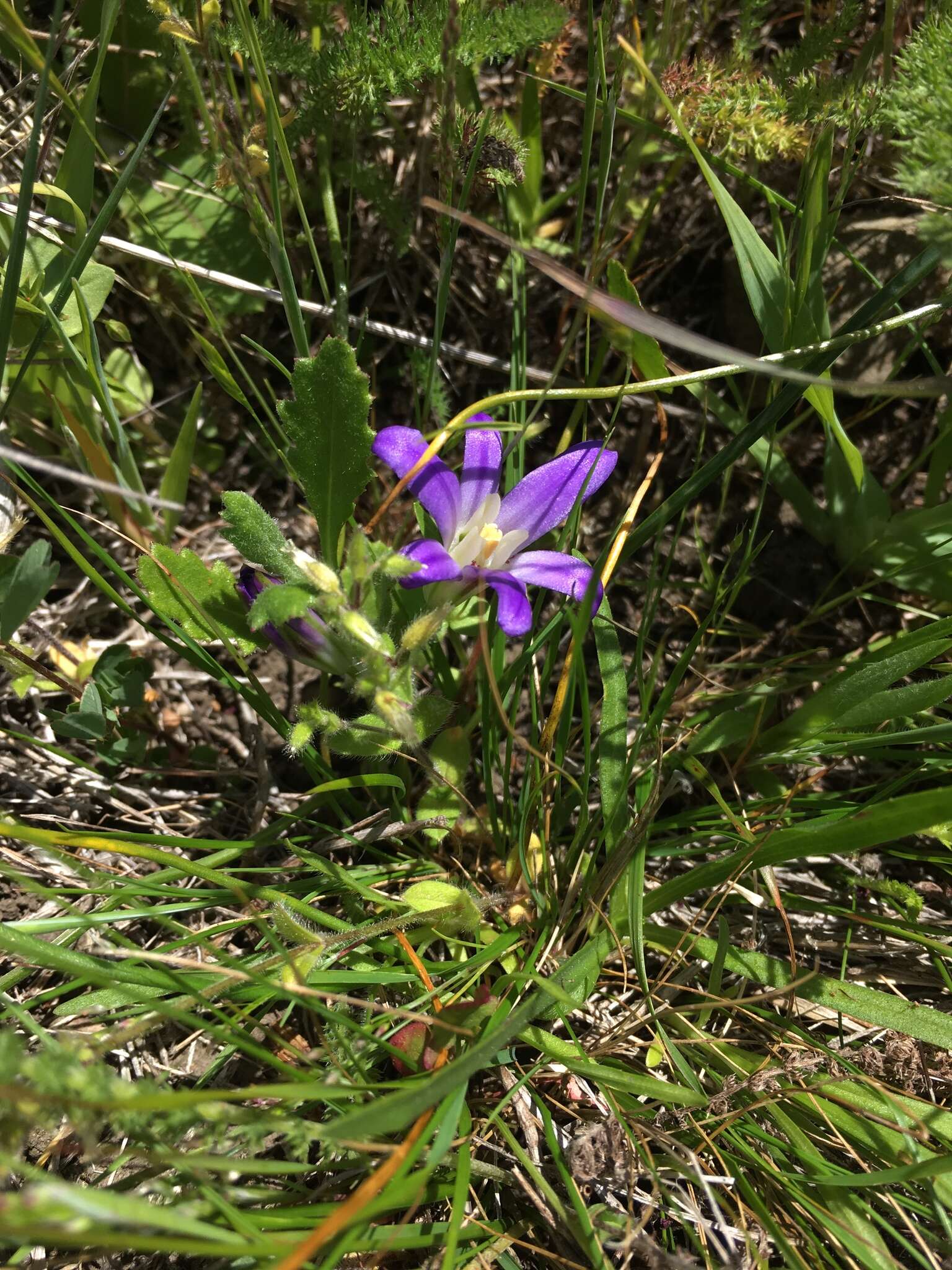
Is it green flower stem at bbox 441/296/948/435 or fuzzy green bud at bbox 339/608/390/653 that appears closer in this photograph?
fuzzy green bud at bbox 339/608/390/653

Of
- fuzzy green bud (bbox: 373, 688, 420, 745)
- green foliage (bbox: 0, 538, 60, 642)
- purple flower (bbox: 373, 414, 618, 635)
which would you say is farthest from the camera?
green foliage (bbox: 0, 538, 60, 642)

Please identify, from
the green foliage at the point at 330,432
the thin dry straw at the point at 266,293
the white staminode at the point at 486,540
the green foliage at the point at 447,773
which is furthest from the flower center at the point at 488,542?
the thin dry straw at the point at 266,293

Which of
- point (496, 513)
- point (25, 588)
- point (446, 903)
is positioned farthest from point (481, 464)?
point (25, 588)

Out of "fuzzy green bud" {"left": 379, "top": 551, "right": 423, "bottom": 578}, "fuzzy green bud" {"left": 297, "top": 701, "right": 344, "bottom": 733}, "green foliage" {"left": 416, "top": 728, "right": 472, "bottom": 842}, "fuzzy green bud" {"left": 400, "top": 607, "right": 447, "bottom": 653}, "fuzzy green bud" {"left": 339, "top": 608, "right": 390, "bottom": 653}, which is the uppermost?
"fuzzy green bud" {"left": 379, "top": 551, "right": 423, "bottom": 578}

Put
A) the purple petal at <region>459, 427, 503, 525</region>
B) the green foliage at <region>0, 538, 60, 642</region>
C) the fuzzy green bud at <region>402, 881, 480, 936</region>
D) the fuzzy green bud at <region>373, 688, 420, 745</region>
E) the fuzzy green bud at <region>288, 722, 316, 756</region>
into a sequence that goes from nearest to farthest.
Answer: the fuzzy green bud at <region>373, 688, 420, 745</region>
the fuzzy green bud at <region>288, 722, 316, 756</region>
the fuzzy green bud at <region>402, 881, 480, 936</region>
the purple petal at <region>459, 427, 503, 525</region>
the green foliage at <region>0, 538, 60, 642</region>

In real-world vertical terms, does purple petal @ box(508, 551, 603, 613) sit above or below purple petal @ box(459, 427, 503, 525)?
below

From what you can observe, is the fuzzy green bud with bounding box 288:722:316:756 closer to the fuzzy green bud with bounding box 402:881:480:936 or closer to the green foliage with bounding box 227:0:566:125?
the fuzzy green bud with bounding box 402:881:480:936

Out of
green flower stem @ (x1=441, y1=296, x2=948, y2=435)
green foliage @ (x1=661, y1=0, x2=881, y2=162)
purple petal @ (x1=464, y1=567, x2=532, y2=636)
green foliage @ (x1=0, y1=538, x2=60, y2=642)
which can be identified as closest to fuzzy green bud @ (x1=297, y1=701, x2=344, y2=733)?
purple petal @ (x1=464, y1=567, x2=532, y2=636)
